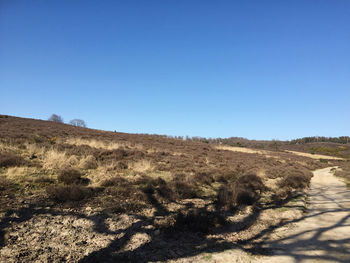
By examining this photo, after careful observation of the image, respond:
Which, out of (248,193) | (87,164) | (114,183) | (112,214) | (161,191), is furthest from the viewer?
(87,164)

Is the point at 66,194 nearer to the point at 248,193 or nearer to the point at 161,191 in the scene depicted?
the point at 161,191

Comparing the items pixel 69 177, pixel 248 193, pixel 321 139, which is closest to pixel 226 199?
pixel 248 193

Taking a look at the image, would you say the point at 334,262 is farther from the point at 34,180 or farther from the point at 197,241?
the point at 34,180

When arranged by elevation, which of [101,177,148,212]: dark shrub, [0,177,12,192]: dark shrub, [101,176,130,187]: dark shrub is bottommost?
[101,177,148,212]: dark shrub

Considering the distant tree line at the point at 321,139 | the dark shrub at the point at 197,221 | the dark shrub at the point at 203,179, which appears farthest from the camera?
the distant tree line at the point at 321,139

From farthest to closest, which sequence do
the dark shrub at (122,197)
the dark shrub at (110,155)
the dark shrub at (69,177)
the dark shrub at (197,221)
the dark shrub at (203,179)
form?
the dark shrub at (110,155) < the dark shrub at (203,179) < the dark shrub at (69,177) < the dark shrub at (122,197) < the dark shrub at (197,221)

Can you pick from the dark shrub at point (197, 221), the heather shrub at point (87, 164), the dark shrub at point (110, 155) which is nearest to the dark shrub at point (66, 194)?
the dark shrub at point (197, 221)

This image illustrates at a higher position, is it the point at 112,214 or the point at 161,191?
the point at 161,191

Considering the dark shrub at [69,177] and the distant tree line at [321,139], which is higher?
the distant tree line at [321,139]

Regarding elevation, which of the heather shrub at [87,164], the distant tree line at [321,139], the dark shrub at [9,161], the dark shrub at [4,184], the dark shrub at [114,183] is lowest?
the dark shrub at [114,183]

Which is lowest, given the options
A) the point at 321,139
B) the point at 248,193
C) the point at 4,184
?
A: the point at 248,193

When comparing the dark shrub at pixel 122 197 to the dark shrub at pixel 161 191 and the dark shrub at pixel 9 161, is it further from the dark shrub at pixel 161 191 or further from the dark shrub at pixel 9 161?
the dark shrub at pixel 9 161

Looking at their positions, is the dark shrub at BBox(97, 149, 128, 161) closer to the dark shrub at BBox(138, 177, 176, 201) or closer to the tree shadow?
the dark shrub at BBox(138, 177, 176, 201)

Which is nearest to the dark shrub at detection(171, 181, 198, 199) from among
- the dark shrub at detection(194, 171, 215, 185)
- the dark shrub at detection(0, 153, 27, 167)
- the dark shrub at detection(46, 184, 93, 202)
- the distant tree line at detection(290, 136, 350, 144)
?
the dark shrub at detection(194, 171, 215, 185)
